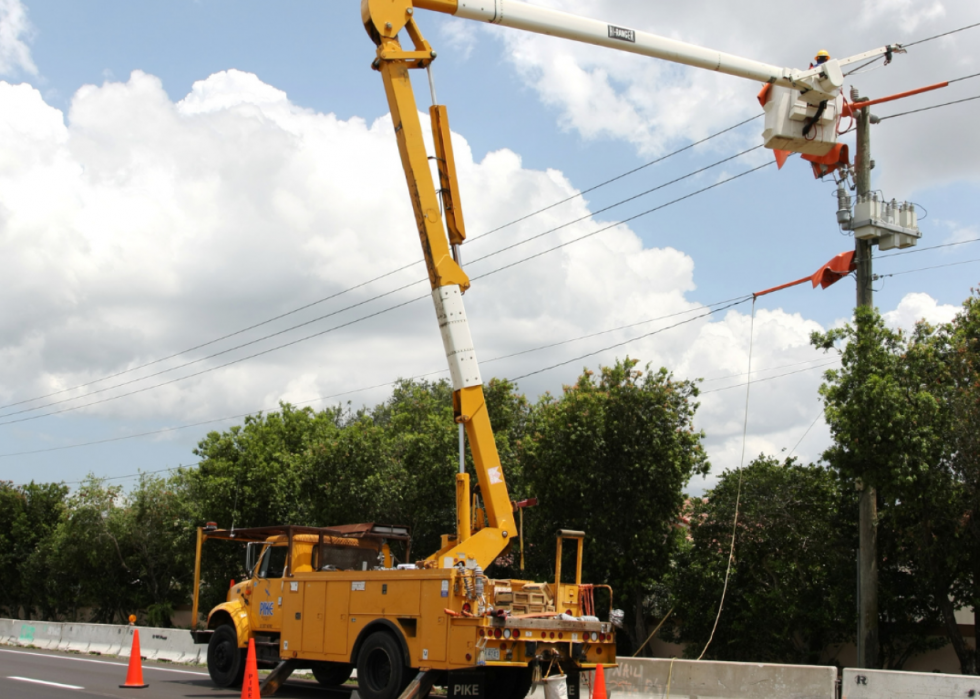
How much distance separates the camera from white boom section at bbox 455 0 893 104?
1371cm

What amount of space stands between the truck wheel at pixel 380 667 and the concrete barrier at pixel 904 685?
5762 millimetres

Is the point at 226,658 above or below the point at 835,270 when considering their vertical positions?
below

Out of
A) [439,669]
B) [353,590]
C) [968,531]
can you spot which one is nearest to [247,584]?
[353,590]

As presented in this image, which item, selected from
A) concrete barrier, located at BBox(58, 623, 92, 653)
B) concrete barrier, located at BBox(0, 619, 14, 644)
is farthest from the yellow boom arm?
concrete barrier, located at BBox(0, 619, 14, 644)

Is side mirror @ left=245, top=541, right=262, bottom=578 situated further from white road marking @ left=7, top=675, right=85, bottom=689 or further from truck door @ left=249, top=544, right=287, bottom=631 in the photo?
white road marking @ left=7, top=675, right=85, bottom=689

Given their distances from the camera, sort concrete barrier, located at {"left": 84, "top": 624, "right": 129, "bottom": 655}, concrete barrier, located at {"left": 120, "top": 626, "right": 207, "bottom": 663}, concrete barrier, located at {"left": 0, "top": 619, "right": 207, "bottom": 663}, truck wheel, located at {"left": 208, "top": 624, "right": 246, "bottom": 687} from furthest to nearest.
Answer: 1. concrete barrier, located at {"left": 84, "top": 624, "right": 129, "bottom": 655}
2. concrete barrier, located at {"left": 0, "top": 619, "right": 207, "bottom": 663}
3. concrete barrier, located at {"left": 120, "top": 626, "right": 207, "bottom": 663}
4. truck wheel, located at {"left": 208, "top": 624, "right": 246, "bottom": 687}

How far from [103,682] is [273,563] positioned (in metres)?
3.95

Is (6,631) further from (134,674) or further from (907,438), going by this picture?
(907,438)

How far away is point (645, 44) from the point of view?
14.4m

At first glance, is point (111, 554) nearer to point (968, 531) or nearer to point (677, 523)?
point (677, 523)

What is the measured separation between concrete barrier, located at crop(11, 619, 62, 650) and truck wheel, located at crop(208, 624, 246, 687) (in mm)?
13459

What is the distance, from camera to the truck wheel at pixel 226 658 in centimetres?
1520

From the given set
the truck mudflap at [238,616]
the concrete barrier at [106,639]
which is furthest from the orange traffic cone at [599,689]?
the concrete barrier at [106,639]

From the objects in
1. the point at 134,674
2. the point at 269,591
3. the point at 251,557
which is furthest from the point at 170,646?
the point at 269,591
